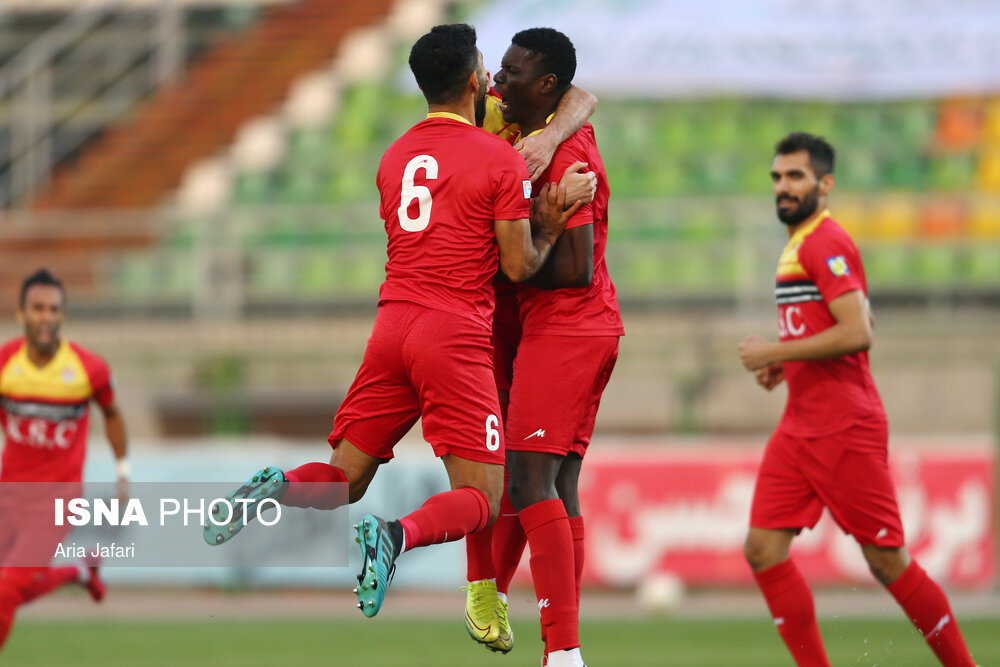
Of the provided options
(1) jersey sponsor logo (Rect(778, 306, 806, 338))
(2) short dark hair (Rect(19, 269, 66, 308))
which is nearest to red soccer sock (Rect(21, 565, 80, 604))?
(2) short dark hair (Rect(19, 269, 66, 308))

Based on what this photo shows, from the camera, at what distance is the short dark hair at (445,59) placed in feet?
17.8

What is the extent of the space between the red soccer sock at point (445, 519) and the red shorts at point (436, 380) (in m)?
0.21

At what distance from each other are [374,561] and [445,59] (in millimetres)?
1963

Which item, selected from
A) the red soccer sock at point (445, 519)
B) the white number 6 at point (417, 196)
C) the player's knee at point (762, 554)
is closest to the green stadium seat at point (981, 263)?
the player's knee at point (762, 554)

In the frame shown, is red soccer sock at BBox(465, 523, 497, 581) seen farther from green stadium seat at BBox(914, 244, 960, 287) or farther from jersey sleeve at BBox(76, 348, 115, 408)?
green stadium seat at BBox(914, 244, 960, 287)

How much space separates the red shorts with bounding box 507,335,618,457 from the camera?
18.5 ft

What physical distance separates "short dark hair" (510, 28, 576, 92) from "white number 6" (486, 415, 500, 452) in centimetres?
146

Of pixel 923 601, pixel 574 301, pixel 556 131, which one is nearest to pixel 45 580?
pixel 574 301

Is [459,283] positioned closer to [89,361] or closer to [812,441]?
[812,441]

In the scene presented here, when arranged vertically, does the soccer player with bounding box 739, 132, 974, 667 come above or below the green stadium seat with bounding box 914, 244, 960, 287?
below

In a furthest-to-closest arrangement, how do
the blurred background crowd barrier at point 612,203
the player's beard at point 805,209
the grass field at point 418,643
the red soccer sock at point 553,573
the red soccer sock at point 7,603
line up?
the blurred background crowd barrier at point 612,203 < the grass field at point 418,643 < the red soccer sock at point 7,603 < the player's beard at point 805,209 < the red soccer sock at point 553,573

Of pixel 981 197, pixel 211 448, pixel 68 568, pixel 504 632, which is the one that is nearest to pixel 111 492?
pixel 211 448

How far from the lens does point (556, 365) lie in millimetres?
5672

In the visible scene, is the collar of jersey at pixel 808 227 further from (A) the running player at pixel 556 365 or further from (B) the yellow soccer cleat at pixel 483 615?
(B) the yellow soccer cleat at pixel 483 615
